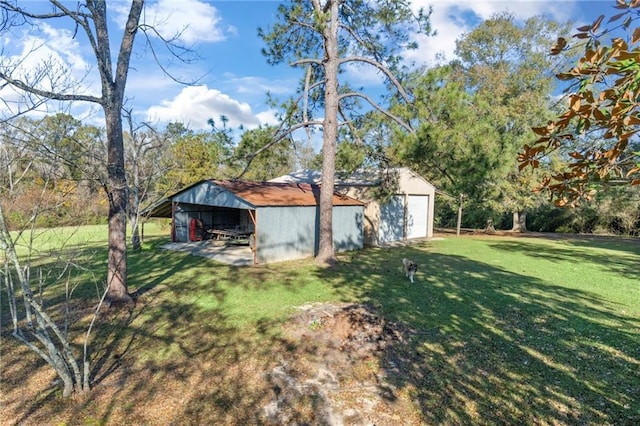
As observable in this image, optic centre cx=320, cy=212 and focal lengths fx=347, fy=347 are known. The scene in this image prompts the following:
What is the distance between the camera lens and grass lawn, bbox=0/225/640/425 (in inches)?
147

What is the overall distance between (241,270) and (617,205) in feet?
77.4

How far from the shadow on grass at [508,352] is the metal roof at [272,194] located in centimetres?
422

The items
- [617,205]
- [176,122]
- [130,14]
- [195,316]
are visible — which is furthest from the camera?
[617,205]

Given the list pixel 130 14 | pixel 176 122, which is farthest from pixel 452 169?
pixel 176 122

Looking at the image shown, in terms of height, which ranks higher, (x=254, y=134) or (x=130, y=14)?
(x=130, y=14)

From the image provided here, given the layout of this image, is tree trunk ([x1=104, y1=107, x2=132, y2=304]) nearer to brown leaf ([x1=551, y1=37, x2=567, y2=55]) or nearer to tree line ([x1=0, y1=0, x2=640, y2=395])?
tree line ([x1=0, y1=0, x2=640, y2=395])

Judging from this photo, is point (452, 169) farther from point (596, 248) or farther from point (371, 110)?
point (596, 248)

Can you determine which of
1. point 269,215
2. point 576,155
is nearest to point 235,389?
point 576,155

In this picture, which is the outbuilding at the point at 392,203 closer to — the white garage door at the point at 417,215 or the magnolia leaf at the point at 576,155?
the white garage door at the point at 417,215

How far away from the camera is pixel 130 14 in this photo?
6.76 meters

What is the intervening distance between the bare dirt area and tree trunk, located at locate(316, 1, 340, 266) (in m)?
5.78

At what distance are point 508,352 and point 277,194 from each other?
366 inches

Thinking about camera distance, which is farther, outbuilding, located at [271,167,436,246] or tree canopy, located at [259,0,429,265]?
outbuilding, located at [271,167,436,246]

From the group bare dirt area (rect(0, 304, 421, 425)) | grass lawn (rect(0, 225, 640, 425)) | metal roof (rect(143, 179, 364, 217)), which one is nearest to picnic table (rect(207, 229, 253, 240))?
metal roof (rect(143, 179, 364, 217))
